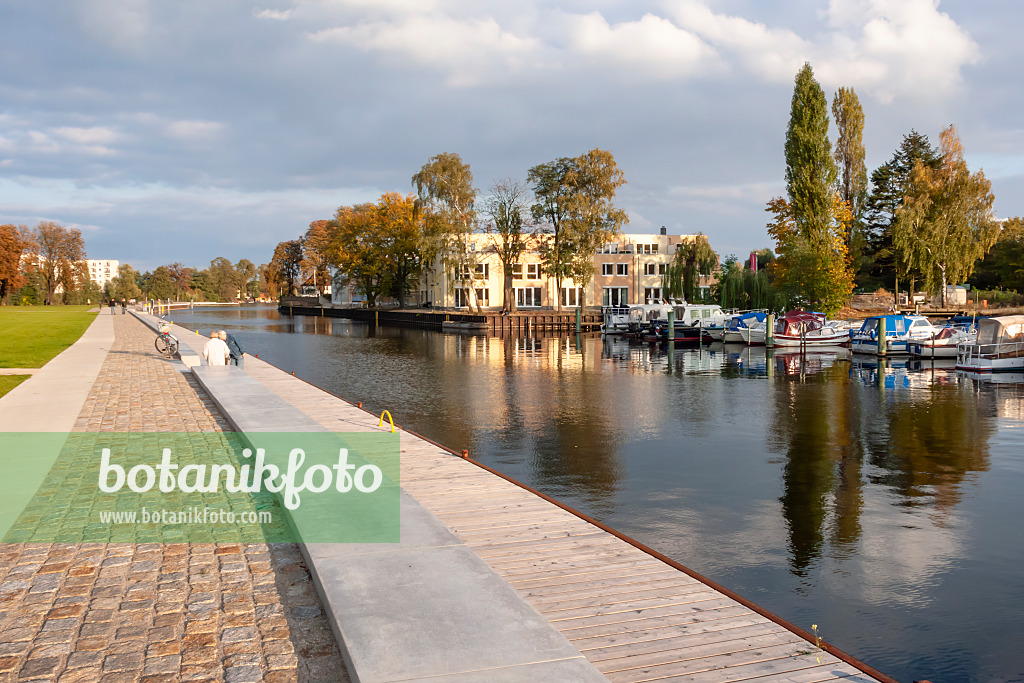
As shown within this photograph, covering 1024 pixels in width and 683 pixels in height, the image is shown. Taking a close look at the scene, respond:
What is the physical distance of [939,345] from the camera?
132 ft

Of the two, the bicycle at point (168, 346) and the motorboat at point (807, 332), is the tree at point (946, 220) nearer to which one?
the motorboat at point (807, 332)

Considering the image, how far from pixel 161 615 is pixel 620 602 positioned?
3.75 metres

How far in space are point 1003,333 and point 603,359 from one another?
61.4ft

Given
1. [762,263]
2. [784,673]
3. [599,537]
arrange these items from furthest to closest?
[762,263] < [599,537] < [784,673]

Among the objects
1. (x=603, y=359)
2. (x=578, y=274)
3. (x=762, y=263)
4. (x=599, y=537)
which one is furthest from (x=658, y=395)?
(x=762, y=263)

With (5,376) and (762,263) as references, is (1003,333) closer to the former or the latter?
(5,376)

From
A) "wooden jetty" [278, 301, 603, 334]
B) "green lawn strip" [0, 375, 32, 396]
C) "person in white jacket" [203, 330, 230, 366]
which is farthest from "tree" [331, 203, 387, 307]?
"green lawn strip" [0, 375, 32, 396]

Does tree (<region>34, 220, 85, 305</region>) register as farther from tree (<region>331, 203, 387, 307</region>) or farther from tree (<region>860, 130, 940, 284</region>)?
tree (<region>860, 130, 940, 284</region>)

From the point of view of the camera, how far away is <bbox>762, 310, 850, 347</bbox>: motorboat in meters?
48.3

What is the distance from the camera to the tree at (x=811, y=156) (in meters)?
59.9

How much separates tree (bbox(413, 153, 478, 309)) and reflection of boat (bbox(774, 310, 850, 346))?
2991 centimetres

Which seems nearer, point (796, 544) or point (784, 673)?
point (784, 673)

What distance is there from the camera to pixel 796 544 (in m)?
10.6

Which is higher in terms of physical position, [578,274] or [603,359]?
[578,274]
